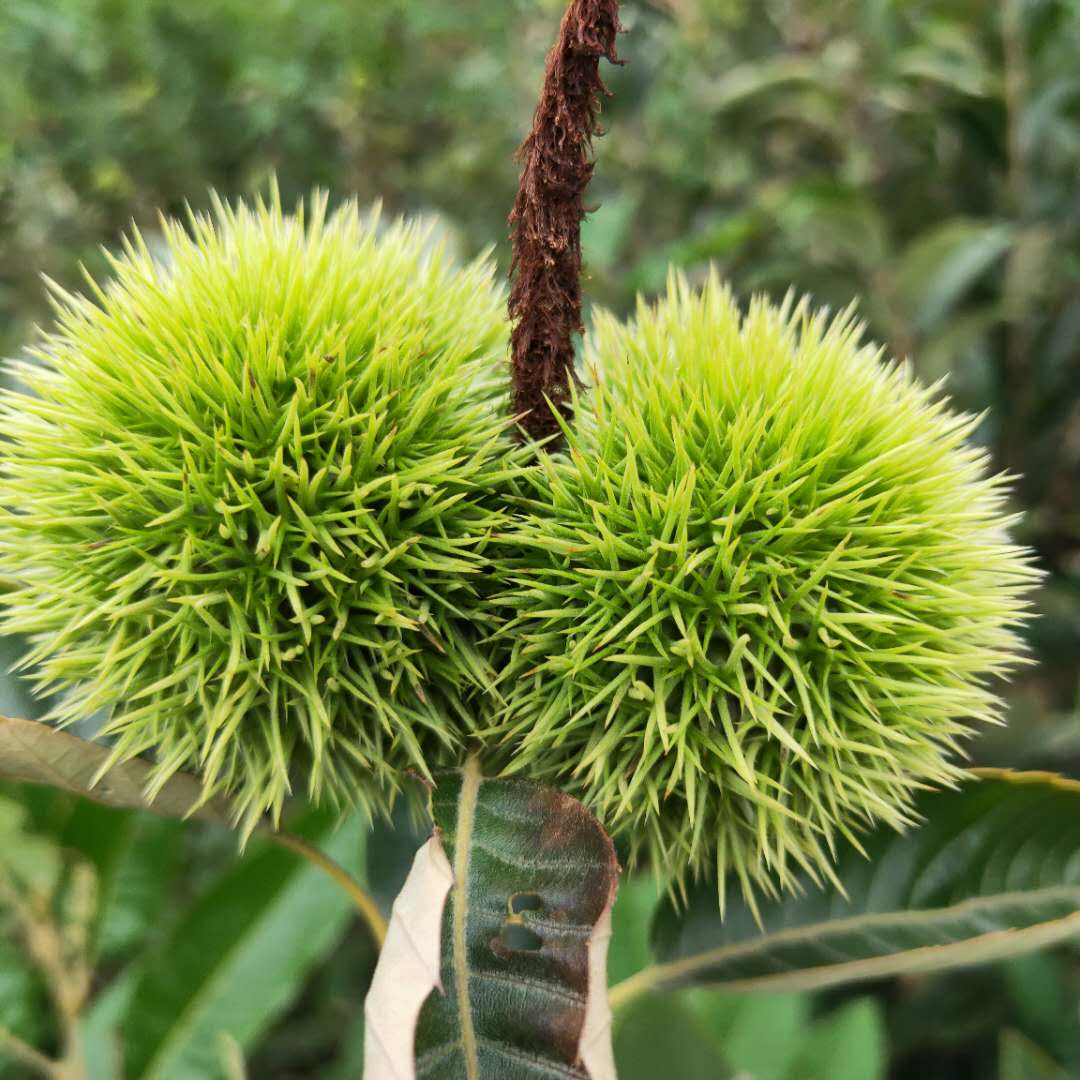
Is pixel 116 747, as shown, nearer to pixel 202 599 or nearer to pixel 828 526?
pixel 202 599

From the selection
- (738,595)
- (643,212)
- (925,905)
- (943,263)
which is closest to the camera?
(738,595)

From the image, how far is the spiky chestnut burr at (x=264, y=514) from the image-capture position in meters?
0.66

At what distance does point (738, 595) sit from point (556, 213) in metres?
0.27

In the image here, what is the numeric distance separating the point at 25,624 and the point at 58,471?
4.4 inches

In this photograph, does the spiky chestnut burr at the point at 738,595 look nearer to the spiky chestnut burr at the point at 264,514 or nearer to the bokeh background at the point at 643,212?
the spiky chestnut burr at the point at 264,514

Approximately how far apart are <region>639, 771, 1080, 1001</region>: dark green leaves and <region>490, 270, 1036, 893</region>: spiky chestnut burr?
0.13 m

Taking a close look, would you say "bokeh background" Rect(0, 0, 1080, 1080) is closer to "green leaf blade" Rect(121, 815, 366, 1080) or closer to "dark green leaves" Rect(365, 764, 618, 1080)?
"green leaf blade" Rect(121, 815, 366, 1080)

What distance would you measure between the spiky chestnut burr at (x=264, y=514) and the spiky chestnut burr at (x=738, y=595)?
0.22 ft

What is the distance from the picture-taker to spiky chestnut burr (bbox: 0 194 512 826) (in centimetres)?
66

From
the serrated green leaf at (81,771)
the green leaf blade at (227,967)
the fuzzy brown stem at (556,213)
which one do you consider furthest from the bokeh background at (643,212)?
the fuzzy brown stem at (556,213)

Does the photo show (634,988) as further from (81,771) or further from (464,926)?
(81,771)

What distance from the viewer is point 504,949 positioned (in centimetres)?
67

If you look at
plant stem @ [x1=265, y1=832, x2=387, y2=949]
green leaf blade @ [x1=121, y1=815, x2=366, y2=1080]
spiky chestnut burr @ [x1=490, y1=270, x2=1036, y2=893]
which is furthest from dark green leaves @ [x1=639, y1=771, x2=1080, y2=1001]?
green leaf blade @ [x1=121, y1=815, x2=366, y2=1080]

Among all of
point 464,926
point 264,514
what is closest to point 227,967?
point 464,926
